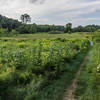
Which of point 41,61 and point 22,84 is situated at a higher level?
point 41,61

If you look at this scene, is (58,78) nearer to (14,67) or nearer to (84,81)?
(84,81)

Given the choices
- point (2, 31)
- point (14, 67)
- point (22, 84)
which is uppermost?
point (2, 31)

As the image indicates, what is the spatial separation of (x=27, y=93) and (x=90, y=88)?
3.41 meters

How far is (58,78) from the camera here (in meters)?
8.85

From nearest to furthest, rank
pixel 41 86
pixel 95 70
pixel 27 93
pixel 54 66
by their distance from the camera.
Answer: pixel 27 93 < pixel 41 86 < pixel 54 66 < pixel 95 70

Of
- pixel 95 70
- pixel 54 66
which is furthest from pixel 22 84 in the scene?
pixel 95 70

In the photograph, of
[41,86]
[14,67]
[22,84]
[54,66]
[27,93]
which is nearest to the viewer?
[27,93]

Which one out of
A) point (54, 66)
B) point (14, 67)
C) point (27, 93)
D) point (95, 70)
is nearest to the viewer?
point (27, 93)

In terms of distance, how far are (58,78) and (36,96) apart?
9.78 feet

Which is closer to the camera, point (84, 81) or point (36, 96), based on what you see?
point (36, 96)

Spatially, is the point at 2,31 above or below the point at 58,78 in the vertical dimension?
above

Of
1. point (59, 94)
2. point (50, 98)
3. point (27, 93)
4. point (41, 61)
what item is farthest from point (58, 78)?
point (27, 93)

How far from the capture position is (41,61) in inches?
354

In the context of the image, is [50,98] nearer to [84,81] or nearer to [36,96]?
[36,96]
